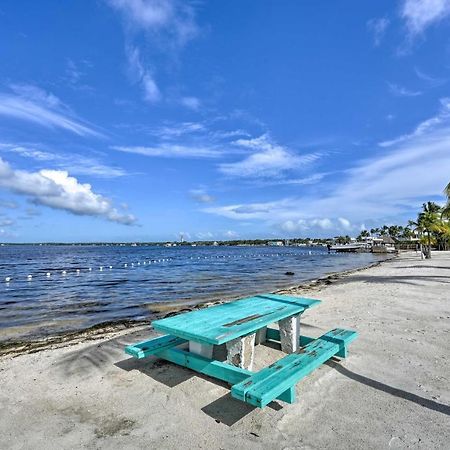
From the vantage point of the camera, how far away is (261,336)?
577 cm

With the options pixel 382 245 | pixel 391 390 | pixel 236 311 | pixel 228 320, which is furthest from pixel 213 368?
pixel 382 245

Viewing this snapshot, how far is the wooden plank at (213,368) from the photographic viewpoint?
3.51 metres

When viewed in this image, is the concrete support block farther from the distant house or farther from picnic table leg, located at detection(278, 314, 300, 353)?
the distant house

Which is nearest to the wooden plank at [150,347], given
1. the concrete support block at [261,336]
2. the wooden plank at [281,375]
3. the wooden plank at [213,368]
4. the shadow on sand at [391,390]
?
the wooden plank at [213,368]

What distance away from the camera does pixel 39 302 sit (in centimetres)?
1414

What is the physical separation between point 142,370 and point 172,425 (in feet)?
5.11

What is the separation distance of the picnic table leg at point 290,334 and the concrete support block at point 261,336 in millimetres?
535

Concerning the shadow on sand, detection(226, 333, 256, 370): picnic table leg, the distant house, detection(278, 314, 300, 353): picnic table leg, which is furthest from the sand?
the distant house

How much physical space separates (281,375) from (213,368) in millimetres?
986

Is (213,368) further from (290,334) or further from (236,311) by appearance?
(290,334)

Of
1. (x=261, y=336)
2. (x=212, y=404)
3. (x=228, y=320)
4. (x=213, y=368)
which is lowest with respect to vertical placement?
(x=212, y=404)

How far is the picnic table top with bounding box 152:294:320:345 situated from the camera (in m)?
3.49

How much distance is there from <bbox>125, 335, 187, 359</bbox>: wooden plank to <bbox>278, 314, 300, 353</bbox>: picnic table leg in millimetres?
1760

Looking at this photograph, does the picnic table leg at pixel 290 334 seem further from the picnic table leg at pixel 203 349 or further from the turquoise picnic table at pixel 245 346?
the picnic table leg at pixel 203 349
